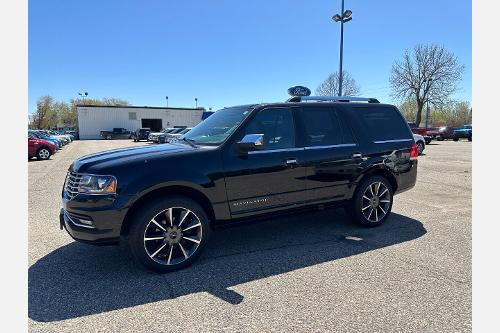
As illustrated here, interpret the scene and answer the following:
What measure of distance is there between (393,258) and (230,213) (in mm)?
2026

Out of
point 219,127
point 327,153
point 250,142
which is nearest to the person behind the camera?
point 250,142

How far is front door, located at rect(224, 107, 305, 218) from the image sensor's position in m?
3.91

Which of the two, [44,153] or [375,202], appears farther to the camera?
[44,153]

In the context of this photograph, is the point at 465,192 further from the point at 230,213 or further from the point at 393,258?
the point at 230,213

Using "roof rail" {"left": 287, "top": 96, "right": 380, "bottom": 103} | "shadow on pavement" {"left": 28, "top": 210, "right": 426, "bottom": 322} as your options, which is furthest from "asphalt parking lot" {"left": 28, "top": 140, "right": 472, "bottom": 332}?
"roof rail" {"left": 287, "top": 96, "right": 380, "bottom": 103}

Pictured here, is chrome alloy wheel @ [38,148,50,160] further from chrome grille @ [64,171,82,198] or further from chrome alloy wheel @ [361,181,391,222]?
chrome alloy wheel @ [361,181,391,222]

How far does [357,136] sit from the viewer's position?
4.94 meters

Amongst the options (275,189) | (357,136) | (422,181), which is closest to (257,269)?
(275,189)

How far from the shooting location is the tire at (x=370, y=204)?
195 inches

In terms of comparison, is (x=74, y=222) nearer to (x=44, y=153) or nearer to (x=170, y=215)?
(x=170, y=215)

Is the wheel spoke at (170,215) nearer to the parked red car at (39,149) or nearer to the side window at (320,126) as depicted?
the side window at (320,126)

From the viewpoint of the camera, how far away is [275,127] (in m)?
4.31

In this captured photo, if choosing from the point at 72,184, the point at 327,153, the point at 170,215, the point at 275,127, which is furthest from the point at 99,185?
the point at 327,153

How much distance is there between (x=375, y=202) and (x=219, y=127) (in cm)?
269
